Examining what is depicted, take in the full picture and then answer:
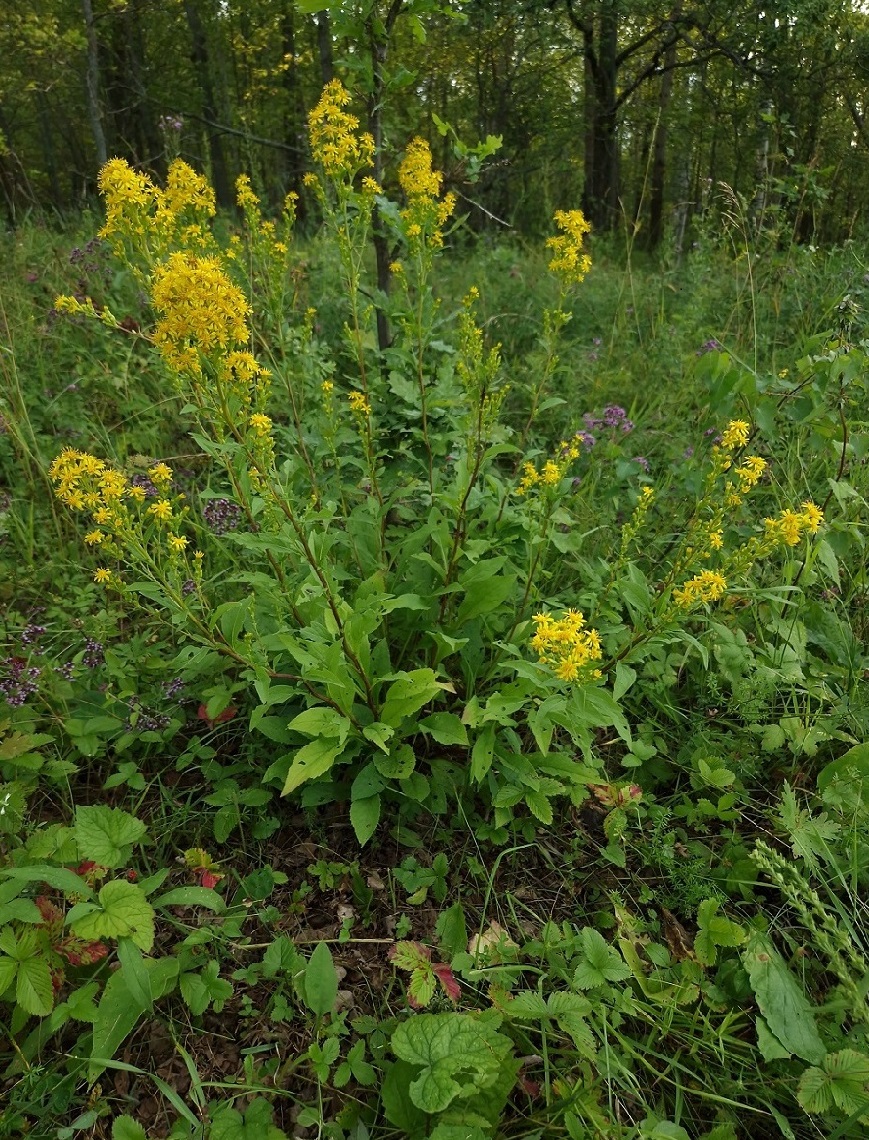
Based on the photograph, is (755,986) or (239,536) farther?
(239,536)

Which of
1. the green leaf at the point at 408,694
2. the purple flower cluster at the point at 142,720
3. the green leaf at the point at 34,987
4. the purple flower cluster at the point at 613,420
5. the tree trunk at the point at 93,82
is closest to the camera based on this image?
the green leaf at the point at 34,987

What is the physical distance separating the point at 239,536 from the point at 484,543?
2.56 feet

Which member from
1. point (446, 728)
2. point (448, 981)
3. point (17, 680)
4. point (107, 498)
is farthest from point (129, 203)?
point (448, 981)

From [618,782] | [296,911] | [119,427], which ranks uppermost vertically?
[119,427]

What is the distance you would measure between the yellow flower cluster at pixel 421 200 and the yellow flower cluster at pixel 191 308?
0.88 meters

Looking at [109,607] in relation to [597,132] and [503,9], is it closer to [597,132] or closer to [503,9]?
[503,9]

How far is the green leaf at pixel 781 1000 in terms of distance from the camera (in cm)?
149

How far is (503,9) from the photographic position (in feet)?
27.8

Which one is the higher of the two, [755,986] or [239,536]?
[239,536]

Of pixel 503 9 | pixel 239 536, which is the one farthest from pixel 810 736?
pixel 503 9

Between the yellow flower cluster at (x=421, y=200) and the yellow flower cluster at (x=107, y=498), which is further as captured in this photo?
the yellow flower cluster at (x=421, y=200)

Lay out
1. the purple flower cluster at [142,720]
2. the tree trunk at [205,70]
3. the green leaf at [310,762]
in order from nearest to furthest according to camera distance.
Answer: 1. the green leaf at [310,762]
2. the purple flower cluster at [142,720]
3. the tree trunk at [205,70]

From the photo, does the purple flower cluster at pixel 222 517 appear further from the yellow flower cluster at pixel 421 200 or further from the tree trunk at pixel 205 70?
the tree trunk at pixel 205 70

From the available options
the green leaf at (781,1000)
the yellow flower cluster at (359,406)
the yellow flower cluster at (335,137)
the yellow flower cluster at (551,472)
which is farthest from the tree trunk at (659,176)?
the green leaf at (781,1000)
